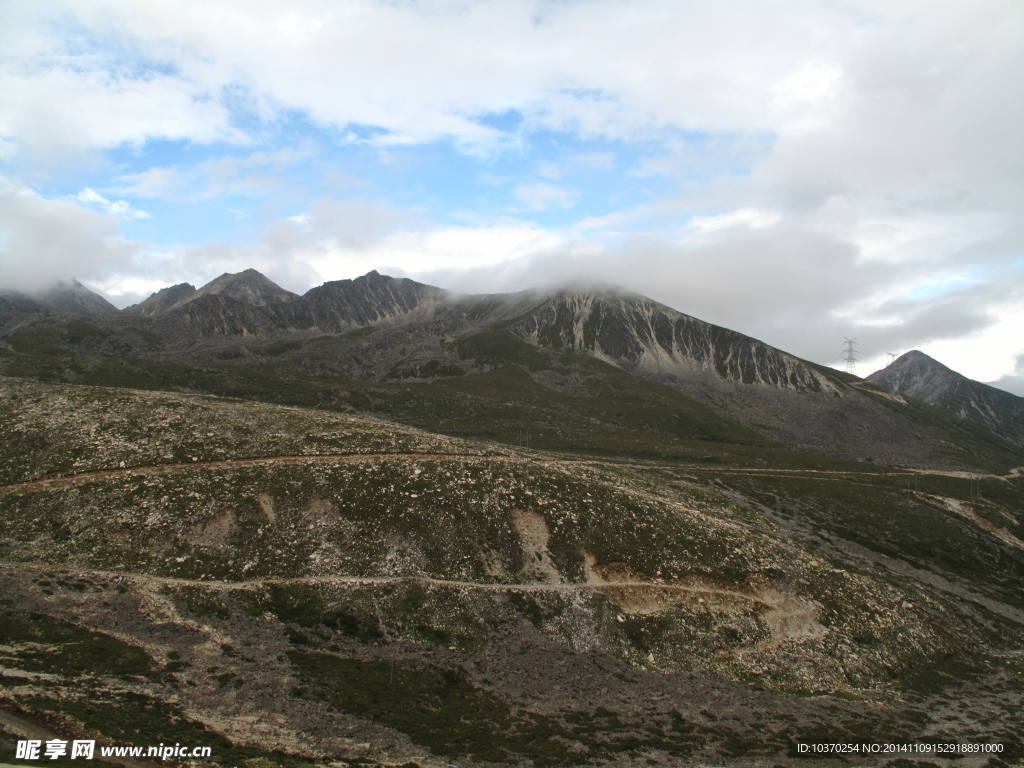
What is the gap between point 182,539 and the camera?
57.8m

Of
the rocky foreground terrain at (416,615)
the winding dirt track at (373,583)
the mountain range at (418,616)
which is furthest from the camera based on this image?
the winding dirt track at (373,583)

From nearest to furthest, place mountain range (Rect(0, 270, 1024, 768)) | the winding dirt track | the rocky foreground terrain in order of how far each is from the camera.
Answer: mountain range (Rect(0, 270, 1024, 768)) < the rocky foreground terrain < the winding dirt track

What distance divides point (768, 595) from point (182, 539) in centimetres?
6808

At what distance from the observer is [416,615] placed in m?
54.8

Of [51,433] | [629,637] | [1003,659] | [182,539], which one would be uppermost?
[51,433]

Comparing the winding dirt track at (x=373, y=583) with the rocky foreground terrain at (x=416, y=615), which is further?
the winding dirt track at (x=373, y=583)

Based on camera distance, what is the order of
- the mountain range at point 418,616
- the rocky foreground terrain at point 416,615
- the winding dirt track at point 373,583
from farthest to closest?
the winding dirt track at point 373,583, the rocky foreground terrain at point 416,615, the mountain range at point 418,616

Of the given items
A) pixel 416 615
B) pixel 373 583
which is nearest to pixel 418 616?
pixel 416 615

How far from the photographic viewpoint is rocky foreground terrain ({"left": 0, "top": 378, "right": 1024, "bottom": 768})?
39.0m

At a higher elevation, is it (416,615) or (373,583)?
(373,583)

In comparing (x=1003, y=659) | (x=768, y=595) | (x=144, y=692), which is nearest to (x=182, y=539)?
(x=144, y=692)

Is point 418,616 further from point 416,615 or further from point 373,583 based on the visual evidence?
point 373,583

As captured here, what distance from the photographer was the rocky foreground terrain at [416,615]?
39.0m

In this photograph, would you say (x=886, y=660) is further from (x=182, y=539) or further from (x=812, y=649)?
(x=182, y=539)
